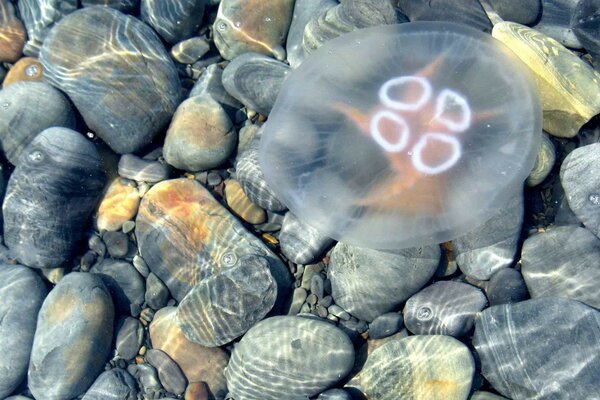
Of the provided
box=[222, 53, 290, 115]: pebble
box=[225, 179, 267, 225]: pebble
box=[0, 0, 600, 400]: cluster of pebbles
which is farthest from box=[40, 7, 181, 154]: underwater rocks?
box=[225, 179, 267, 225]: pebble

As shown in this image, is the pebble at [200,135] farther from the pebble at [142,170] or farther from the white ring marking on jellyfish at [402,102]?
the white ring marking on jellyfish at [402,102]

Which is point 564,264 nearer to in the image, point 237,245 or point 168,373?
point 237,245

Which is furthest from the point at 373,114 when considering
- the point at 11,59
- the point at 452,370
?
the point at 11,59

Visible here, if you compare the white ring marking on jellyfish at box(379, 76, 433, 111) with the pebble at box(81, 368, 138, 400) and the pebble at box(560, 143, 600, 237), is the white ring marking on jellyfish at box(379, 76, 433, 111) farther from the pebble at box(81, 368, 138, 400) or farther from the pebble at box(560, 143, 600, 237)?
the pebble at box(81, 368, 138, 400)

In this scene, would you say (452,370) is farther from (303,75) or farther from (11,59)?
(11,59)

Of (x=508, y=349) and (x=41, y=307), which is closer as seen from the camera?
(x=508, y=349)

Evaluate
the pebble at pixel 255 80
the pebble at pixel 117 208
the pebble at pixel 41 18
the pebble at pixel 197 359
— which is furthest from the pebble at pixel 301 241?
the pebble at pixel 41 18

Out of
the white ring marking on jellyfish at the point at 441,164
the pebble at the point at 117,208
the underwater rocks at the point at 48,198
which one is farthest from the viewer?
the pebble at the point at 117,208
